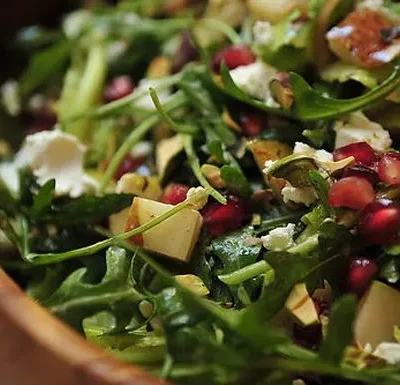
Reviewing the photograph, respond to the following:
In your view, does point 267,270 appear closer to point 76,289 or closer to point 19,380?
point 76,289

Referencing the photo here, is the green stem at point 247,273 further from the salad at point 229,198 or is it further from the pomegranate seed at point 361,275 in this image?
the pomegranate seed at point 361,275

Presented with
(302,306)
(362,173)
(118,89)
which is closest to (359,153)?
(362,173)

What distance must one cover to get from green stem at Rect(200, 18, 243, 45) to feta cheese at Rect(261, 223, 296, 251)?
1.86 ft

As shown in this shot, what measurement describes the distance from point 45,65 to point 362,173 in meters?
1.03

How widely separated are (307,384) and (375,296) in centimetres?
17

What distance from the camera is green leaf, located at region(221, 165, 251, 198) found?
1524 millimetres

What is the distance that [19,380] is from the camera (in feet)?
3.89

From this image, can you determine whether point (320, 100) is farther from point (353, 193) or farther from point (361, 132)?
point (353, 193)

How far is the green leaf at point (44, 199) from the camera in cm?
156

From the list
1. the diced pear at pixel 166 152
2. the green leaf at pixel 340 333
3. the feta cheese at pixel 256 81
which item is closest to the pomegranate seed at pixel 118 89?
the diced pear at pixel 166 152

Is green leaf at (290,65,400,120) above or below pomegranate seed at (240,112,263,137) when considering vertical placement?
above

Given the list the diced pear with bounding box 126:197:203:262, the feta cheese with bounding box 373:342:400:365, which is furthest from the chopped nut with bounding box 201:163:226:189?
the feta cheese with bounding box 373:342:400:365

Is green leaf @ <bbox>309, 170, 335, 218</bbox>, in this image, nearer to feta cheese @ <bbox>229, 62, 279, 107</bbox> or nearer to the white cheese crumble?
the white cheese crumble

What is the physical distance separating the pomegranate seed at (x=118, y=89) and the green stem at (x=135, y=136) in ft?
0.64
